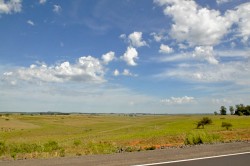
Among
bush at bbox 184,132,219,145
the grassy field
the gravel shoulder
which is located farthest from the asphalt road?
bush at bbox 184,132,219,145

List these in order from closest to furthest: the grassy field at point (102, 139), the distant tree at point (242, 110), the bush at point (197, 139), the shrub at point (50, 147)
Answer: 1. the grassy field at point (102, 139)
2. the shrub at point (50, 147)
3. the bush at point (197, 139)
4. the distant tree at point (242, 110)

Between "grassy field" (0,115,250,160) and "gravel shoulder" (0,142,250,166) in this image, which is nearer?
"gravel shoulder" (0,142,250,166)

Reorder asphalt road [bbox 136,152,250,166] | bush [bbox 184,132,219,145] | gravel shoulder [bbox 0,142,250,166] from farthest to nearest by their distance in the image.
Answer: bush [bbox 184,132,219,145]
asphalt road [bbox 136,152,250,166]
gravel shoulder [bbox 0,142,250,166]

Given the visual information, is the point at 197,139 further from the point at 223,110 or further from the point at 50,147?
the point at 223,110

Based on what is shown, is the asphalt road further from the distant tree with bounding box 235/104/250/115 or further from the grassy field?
the distant tree with bounding box 235/104/250/115

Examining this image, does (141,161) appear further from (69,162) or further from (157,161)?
(69,162)

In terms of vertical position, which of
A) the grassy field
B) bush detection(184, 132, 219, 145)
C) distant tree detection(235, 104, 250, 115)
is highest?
distant tree detection(235, 104, 250, 115)

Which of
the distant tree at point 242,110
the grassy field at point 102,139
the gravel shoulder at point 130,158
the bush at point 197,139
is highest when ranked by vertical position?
the distant tree at point 242,110

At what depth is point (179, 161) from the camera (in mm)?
12039

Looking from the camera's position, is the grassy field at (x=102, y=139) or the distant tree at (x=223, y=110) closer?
the grassy field at (x=102, y=139)

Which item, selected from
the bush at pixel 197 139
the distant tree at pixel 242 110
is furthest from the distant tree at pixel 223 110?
the bush at pixel 197 139

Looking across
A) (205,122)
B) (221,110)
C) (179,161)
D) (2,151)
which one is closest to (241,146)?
(179,161)

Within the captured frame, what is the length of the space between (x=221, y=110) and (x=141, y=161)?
168 metres

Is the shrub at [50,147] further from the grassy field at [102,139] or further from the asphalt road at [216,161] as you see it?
the asphalt road at [216,161]
